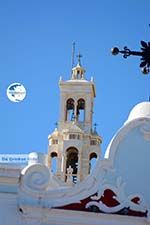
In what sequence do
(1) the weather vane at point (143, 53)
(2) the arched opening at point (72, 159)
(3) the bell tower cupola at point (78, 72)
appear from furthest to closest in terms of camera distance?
(3) the bell tower cupola at point (78, 72) < (2) the arched opening at point (72, 159) < (1) the weather vane at point (143, 53)

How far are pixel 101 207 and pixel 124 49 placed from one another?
13.7 feet

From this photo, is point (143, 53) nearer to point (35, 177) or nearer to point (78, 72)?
point (35, 177)

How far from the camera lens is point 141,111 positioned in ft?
66.0

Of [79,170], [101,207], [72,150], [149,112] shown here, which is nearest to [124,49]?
[149,112]

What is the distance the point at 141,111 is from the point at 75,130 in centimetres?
1530

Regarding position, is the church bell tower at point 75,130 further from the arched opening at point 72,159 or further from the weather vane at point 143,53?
the weather vane at point 143,53

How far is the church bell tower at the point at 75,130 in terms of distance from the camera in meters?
34.6

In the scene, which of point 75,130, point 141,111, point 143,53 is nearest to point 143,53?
point 143,53

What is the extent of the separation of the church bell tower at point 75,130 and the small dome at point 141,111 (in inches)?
540

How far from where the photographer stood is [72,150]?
3481 cm

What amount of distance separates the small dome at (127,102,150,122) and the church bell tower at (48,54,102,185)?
1372 centimetres

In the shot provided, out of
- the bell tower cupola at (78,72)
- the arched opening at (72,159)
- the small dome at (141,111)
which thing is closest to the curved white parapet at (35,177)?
the small dome at (141,111)

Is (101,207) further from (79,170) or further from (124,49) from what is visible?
(79,170)

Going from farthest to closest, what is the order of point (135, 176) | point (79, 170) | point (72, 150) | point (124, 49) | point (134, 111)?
point (72, 150)
point (79, 170)
point (134, 111)
point (135, 176)
point (124, 49)
